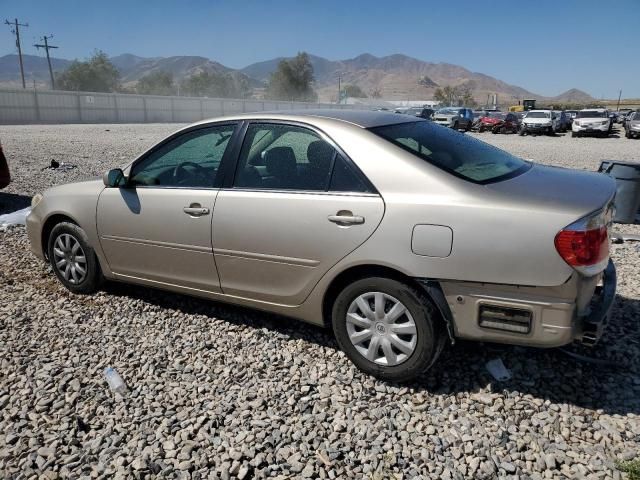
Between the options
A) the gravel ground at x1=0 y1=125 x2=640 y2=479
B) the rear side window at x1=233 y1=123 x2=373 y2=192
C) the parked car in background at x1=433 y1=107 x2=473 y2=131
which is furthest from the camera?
the parked car in background at x1=433 y1=107 x2=473 y2=131

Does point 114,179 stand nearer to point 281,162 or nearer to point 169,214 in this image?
point 169,214

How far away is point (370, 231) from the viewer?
298 cm

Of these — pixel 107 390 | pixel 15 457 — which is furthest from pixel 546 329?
pixel 15 457

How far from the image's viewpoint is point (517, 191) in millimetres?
2873

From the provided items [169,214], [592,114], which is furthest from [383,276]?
[592,114]

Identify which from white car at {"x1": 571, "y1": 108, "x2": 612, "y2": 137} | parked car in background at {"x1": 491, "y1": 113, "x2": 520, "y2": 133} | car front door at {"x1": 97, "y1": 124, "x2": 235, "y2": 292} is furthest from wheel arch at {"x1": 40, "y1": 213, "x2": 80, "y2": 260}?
parked car in background at {"x1": 491, "y1": 113, "x2": 520, "y2": 133}

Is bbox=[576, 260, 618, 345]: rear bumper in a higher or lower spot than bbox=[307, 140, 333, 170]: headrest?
lower

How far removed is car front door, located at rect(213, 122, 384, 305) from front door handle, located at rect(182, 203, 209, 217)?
0.11 metres

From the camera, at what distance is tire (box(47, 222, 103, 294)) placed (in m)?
4.45

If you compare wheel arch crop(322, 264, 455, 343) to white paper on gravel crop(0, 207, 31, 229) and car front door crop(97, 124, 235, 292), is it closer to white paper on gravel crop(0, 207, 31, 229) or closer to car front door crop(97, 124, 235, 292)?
car front door crop(97, 124, 235, 292)

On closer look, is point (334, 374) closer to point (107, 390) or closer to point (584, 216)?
point (107, 390)

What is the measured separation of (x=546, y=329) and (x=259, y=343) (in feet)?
6.46

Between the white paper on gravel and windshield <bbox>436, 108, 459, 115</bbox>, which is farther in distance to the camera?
windshield <bbox>436, 108, 459, 115</bbox>

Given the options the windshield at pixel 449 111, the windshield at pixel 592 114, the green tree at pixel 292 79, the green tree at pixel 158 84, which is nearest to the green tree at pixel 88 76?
the green tree at pixel 158 84
